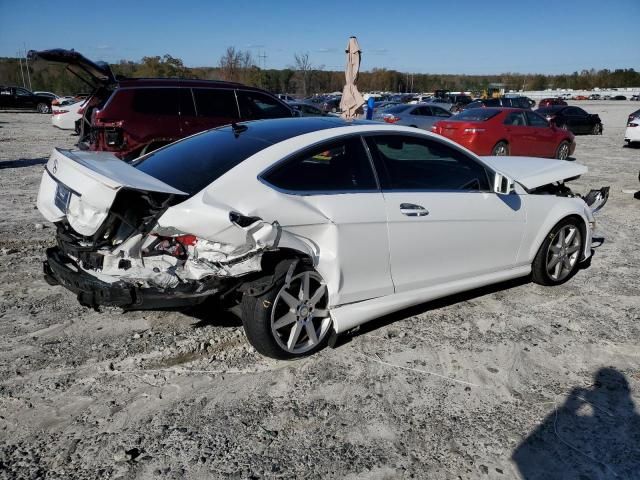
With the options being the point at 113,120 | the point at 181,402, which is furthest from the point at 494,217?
the point at 113,120

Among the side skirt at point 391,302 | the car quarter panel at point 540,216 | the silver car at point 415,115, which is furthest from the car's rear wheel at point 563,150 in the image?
the side skirt at point 391,302

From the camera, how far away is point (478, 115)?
13.3m

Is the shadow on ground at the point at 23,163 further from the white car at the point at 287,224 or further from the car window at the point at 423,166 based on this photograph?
the car window at the point at 423,166

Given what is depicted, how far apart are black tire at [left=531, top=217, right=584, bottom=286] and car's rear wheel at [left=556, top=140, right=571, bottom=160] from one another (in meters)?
9.78

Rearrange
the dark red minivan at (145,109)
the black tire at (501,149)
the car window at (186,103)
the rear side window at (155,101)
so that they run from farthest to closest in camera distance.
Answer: the black tire at (501,149) < the car window at (186,103) < the rear side window at (155,101) < the dark red minivan at (145,109)

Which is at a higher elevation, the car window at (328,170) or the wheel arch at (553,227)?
the car window at (328,170)

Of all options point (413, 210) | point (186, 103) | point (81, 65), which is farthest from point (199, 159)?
point (186, 103)

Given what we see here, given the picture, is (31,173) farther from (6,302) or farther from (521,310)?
(521,310)

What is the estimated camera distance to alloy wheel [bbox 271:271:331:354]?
3.35 meters

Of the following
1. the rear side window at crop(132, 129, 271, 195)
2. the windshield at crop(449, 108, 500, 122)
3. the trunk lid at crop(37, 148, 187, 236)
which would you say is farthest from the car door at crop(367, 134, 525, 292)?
the windshield at crop(449, 108, 500, 122)

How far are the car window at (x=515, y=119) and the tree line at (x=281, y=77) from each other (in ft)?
39.7

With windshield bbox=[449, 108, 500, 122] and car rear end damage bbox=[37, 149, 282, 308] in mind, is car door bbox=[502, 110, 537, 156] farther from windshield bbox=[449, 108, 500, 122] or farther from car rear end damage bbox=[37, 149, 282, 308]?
car rear end damage bbox=[37, 149, 282, 308]

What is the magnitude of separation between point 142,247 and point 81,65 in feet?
18.8

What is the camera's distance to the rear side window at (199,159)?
11.0 ft
